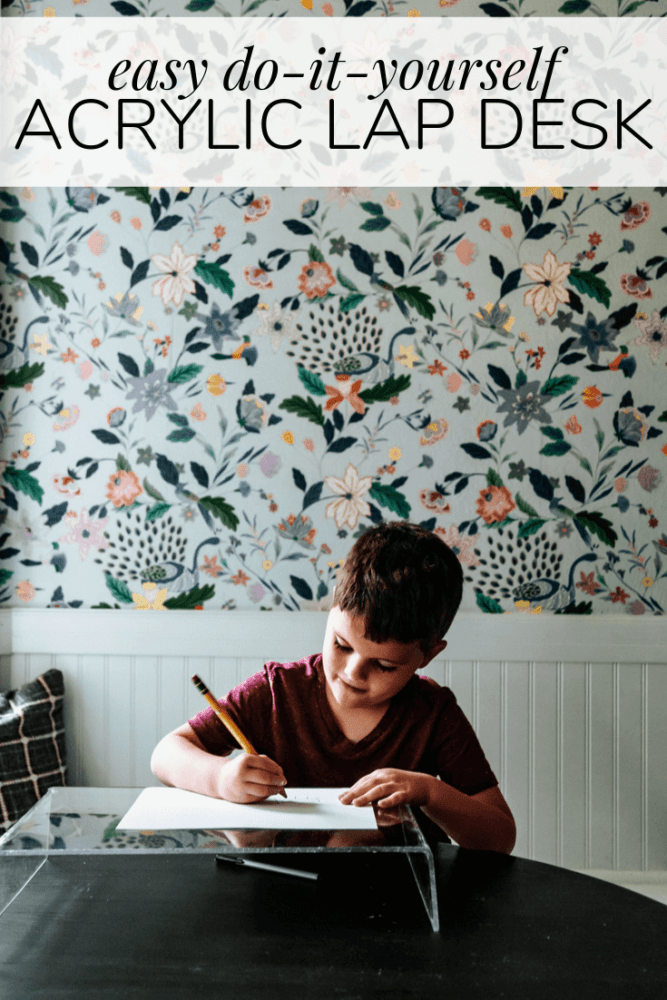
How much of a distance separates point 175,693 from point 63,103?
153cm

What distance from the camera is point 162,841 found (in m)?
0.84

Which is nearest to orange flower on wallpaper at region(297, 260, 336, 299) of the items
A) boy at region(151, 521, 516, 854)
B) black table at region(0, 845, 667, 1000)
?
boy at region(151, 521, 516, 854)

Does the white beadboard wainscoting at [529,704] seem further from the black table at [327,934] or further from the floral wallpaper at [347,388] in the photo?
the black table at [327,934]

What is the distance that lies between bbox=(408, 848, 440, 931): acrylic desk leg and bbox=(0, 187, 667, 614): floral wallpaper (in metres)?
1.19

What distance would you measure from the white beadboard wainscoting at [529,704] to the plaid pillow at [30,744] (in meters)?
0.11

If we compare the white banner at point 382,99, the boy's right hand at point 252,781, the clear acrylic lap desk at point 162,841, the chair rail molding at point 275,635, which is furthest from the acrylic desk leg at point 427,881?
the white banner at point 382,99

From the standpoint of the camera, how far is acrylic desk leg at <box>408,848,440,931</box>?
83cm

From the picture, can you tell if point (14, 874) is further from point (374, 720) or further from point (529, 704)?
point (529, 704)

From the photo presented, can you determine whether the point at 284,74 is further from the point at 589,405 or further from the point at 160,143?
the point at 589,405

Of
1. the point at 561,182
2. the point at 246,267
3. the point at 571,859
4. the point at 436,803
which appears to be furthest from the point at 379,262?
the point at 571,859

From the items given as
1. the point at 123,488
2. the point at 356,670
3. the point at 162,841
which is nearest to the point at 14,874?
the point at 162,841

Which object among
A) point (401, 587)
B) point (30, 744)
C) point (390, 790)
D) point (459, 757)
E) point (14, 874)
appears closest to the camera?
point (14, 874)

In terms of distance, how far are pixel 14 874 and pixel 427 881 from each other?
17.7 inches

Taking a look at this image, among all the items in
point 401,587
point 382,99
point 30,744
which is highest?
point 382,99
